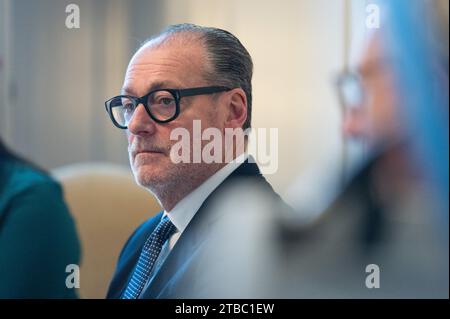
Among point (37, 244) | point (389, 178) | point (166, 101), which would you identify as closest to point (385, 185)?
point (389, 178)

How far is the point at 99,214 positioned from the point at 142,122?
1.17 ft

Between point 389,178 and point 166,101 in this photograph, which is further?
point 389,178

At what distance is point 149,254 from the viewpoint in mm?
2061

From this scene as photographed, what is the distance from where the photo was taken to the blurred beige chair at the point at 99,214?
2115mm

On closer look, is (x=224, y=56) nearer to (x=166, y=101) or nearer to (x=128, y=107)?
(x=166, y=101)

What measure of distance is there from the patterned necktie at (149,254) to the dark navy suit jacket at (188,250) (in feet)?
0.08

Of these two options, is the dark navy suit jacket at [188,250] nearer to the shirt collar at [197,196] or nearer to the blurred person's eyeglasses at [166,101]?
the shirt collar at [197,196]

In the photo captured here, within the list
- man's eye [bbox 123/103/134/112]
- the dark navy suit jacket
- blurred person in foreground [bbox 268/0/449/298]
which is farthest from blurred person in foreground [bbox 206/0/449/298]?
man's eye [bbox 123/103/134/112]

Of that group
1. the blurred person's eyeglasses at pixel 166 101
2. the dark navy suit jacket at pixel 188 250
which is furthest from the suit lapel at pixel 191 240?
the blurred person's eyeglasses at pixel 166 101

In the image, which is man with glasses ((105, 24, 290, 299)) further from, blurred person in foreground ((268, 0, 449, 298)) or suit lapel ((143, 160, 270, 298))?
blurred person in foreground ((268, 0, 449, 298))

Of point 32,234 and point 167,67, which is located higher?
point 167,67

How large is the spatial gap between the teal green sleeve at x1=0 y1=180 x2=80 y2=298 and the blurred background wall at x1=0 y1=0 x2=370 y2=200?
0.13 meters
